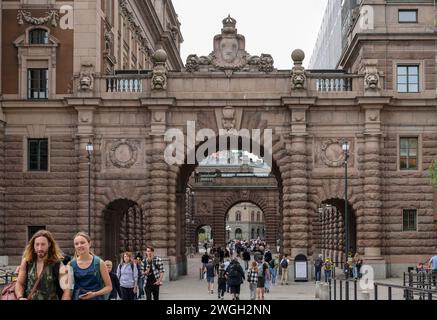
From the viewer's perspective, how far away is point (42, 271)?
36.5 feet

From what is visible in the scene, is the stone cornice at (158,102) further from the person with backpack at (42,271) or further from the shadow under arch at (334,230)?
the person with backpack at (42,271)

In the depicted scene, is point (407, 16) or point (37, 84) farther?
point (407, 16)

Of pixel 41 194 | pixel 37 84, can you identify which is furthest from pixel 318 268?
pixel 37 84

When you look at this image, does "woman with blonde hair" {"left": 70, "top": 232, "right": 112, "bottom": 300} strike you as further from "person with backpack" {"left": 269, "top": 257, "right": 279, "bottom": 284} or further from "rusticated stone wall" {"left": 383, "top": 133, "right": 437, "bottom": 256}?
"rusticated stone wall" {"left": 383, "top": 133, "right": 437, "bottom": 256}

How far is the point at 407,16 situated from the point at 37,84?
65.9 feet

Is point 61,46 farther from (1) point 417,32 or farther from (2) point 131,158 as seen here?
(1) point 417,32

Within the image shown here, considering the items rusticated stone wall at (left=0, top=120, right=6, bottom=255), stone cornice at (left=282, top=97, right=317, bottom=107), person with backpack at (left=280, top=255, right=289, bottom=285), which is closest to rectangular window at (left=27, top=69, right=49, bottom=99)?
rusticated stone wall at (left=0, top=120, right=6, bottom=255)

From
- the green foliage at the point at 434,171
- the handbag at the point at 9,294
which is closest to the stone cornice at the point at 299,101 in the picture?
the green foliage at the point at 434,171

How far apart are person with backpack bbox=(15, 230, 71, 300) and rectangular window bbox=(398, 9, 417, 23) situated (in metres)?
39.6

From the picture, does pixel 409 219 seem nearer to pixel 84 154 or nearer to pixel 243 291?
pixel 243 291

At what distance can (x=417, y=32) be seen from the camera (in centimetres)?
4744

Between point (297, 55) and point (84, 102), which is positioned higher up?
point (297, 55)

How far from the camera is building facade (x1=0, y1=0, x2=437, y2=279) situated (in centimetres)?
4662
